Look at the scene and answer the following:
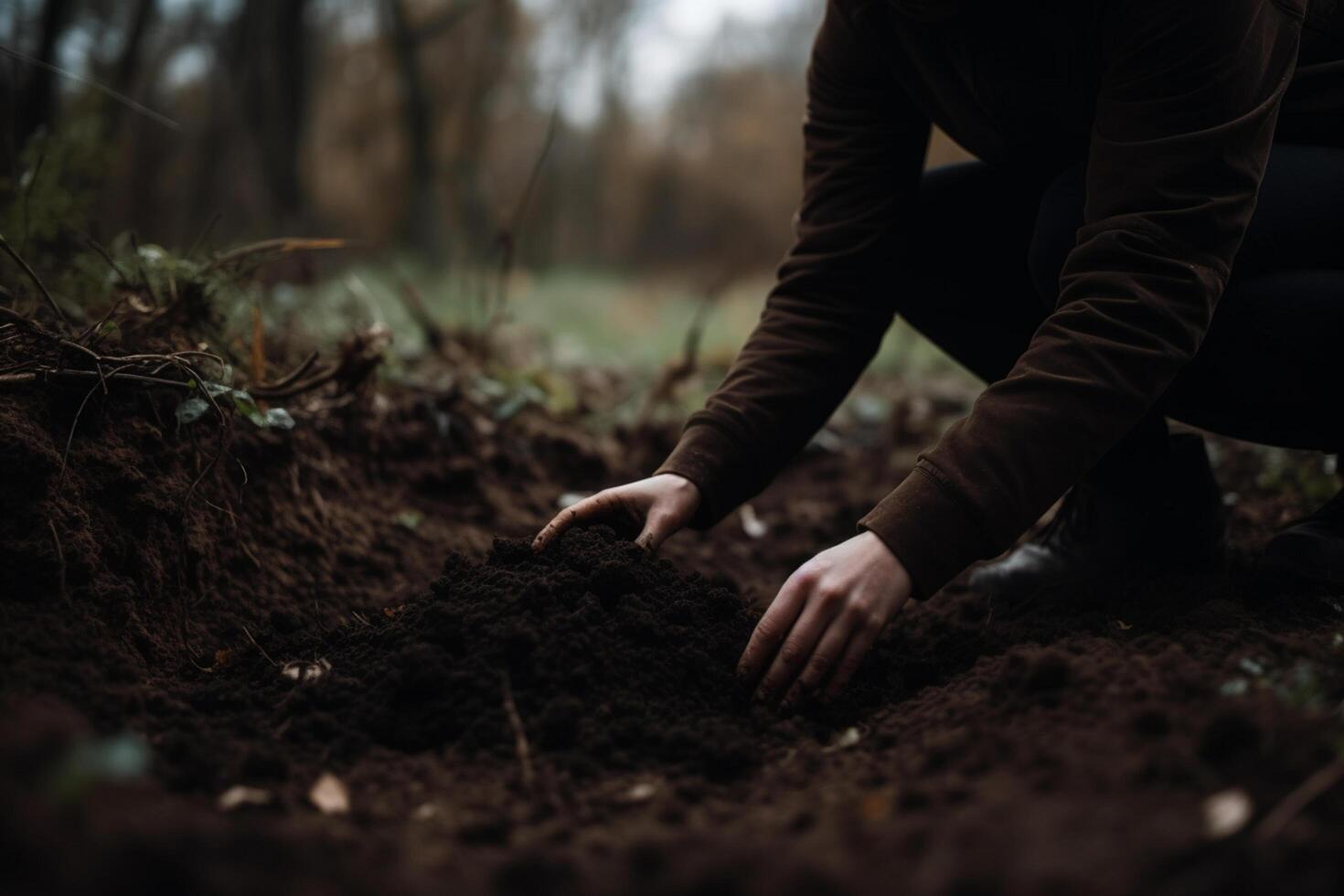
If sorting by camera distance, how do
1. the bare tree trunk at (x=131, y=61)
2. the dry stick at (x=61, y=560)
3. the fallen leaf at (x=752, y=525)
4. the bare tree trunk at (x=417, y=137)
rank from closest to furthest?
the dry stick at (x=61, y=560) < the fallen leaf at (x=752, y=525) < the bare tree trunk at (x=131, y=61) < the bare tree trunk at (x=417, y=137)

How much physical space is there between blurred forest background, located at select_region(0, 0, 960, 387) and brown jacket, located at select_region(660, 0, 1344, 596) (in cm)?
142

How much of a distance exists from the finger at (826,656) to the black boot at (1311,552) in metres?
0.93

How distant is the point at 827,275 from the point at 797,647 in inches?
35.0

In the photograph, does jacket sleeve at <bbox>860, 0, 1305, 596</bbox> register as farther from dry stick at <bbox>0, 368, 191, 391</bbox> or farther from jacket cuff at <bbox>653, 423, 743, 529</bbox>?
dry stick at <bbox>0, 368, 191, 391</bbox>

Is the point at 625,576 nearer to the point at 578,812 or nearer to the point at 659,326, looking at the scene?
the point at 578,812

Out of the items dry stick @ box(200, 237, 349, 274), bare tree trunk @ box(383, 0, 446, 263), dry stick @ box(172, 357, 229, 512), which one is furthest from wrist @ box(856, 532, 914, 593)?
bare tree trunk @ box(383, 0, 446, 263)

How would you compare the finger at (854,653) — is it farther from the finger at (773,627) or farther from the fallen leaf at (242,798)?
the fallen leaf at (242,798)

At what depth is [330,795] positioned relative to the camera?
114cm

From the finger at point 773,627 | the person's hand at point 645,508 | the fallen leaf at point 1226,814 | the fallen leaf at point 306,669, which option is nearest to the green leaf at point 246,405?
the fallen leaf at point 306,669

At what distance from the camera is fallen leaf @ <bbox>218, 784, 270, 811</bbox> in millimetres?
1091

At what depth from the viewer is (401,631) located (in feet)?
4.97

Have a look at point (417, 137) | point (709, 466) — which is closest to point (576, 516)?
point (709, 466)

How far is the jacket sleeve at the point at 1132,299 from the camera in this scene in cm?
134

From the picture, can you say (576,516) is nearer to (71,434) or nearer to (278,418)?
(278,418)
